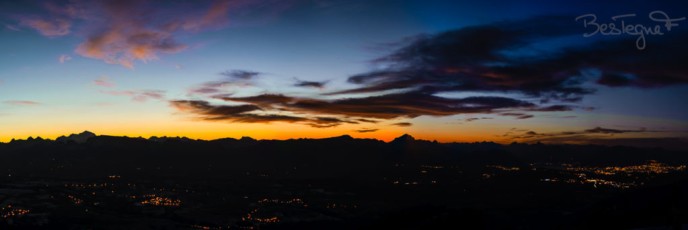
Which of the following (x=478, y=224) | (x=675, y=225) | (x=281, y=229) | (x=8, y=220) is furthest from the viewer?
(x=8, y=220)

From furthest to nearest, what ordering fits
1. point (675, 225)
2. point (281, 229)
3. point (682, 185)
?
point (281, 229), point (682, 185), point (675, 225)

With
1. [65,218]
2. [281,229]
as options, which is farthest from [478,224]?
[65,218]

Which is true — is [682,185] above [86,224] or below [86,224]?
above

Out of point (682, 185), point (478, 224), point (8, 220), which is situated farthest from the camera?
point (8, 220)

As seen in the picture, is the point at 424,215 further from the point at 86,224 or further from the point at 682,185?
the point at 86,224

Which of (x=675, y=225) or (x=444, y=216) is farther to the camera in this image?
(x=444, y=216)

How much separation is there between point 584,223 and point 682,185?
132 feet

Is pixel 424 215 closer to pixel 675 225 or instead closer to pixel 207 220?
pixel 675 225

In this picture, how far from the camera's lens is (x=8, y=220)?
169625mm

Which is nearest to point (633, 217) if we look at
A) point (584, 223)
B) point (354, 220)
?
point (584, 223)

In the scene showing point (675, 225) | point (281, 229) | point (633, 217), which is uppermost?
point (675, 225)

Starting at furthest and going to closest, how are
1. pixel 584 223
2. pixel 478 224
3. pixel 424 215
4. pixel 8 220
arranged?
pixel 8 220 → pixel 584 223 → pixel 424 215 → pixel 478 224

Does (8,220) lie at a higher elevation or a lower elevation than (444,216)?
lower

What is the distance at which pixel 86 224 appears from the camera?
6511 inches
